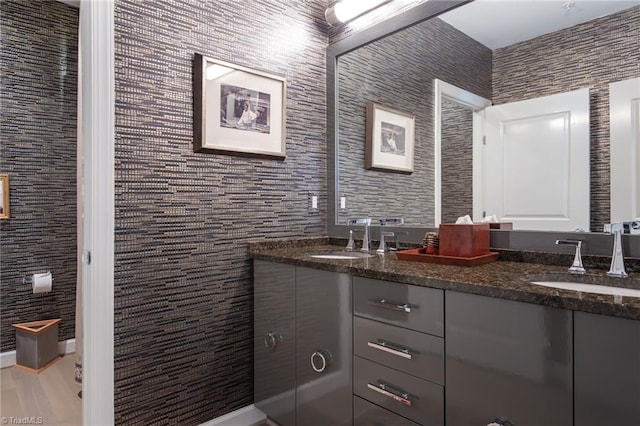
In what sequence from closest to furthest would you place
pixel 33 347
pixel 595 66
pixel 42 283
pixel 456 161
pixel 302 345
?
pixel 595 66 → pixel 302 345 → pixel 456 161 → pixel 33 347 → pixel 42 283

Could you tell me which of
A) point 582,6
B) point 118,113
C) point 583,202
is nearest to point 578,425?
point 583,202

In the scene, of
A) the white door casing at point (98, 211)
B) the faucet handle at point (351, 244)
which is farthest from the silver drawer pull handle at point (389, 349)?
the white door casing at point (98, 211)

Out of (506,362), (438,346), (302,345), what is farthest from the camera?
(302,345)

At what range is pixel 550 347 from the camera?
0.94 metres

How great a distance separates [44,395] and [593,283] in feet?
9.27

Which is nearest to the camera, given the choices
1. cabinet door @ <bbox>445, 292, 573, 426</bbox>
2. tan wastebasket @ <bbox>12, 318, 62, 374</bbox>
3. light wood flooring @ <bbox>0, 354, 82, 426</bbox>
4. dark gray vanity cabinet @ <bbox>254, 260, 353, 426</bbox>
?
cabinet door @ <bbox>445, 292, 573, 426</bbox>

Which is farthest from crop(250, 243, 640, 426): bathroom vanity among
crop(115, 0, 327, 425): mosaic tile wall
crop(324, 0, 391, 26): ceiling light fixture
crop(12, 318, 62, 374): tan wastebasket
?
crop(12, 318, 62, 374): tan wastebasket

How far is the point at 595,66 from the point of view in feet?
4.58

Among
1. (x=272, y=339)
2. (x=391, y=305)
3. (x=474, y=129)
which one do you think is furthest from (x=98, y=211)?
(x=474, y=129)

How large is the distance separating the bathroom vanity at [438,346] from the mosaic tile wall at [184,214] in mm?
222

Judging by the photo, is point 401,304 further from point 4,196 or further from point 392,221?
point 4,196

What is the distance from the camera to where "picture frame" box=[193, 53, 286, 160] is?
5.81ft

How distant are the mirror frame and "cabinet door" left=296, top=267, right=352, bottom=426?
0.63 metres

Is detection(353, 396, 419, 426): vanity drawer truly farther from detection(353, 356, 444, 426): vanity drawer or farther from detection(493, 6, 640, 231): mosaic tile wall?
detection(493, 6, 640, 231): mosaic tile wall
